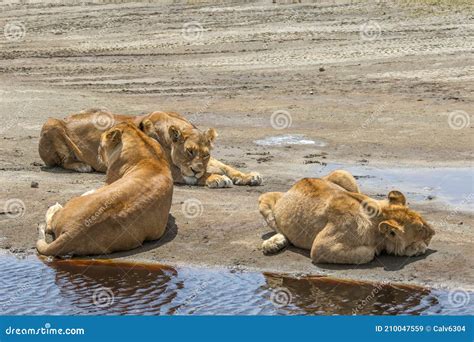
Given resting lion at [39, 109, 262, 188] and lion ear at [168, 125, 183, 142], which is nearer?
lion ear at [168, 125, 183, 142]

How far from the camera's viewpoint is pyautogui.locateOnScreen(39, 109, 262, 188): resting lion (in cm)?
1302

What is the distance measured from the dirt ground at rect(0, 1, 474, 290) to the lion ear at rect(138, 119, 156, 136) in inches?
29.9

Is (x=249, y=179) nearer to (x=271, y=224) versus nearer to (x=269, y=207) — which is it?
(x=269, y=207)

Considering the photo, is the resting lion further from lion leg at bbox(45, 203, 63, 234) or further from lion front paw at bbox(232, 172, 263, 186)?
lion leg at bbox(45, 203, 63, 234)

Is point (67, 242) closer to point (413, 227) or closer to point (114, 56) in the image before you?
point (413, 227)

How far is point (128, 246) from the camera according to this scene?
10.7 m

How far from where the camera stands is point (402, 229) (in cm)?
991

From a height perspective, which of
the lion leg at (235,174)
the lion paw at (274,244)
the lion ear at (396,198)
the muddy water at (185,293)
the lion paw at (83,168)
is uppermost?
the lion ear at (396,198)

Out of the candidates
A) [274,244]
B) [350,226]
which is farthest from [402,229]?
Result: [274,244]

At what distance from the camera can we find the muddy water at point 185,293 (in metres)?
9.00

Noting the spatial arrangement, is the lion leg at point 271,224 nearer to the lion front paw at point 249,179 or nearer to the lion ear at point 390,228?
the lion ear at point 390,228

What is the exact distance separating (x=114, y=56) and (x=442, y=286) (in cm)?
1848

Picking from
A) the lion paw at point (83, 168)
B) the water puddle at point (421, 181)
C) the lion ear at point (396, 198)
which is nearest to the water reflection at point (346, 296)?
the lion ear at point (396, 198)

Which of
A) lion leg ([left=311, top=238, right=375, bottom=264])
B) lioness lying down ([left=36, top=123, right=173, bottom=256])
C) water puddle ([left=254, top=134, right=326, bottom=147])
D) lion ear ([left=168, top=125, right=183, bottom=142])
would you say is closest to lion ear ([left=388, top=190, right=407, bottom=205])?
lion leg ([left=311, top=238, right=375, bottom=264])
